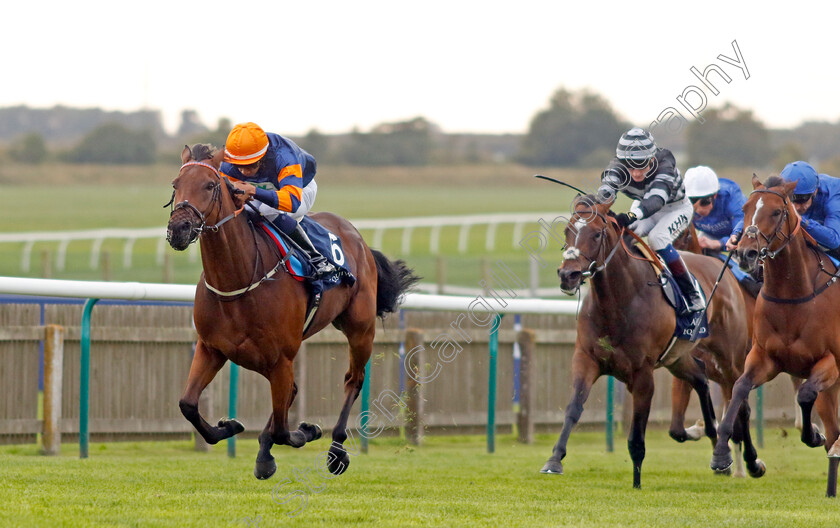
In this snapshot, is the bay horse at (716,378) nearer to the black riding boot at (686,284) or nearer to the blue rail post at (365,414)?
the black riding boot at (686,284)

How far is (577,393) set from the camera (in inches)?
257

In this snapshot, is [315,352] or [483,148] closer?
[315,352]

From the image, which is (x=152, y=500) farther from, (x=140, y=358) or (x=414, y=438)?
(x=414, y=438)

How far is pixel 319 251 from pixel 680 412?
2788 mm

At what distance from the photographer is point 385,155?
56594 millimetres

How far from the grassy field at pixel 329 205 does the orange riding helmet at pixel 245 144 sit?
9.99m

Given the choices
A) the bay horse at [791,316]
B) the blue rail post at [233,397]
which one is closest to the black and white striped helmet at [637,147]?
the bay horse at [791,316]

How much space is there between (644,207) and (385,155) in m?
50.2

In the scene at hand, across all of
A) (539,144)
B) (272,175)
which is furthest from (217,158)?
(539,144)

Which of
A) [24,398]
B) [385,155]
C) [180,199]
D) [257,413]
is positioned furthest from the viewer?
[385,155]

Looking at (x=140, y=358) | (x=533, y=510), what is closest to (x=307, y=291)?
(x=533, y=510)

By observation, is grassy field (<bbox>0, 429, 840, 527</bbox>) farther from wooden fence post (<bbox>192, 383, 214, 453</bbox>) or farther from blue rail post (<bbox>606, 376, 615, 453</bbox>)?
blue rail post (<bbox>606, 376, 615, 453</bbox>)

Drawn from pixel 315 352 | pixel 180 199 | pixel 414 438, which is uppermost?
pixel 180 199

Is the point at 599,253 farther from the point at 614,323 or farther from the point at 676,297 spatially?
the point at 676,297
